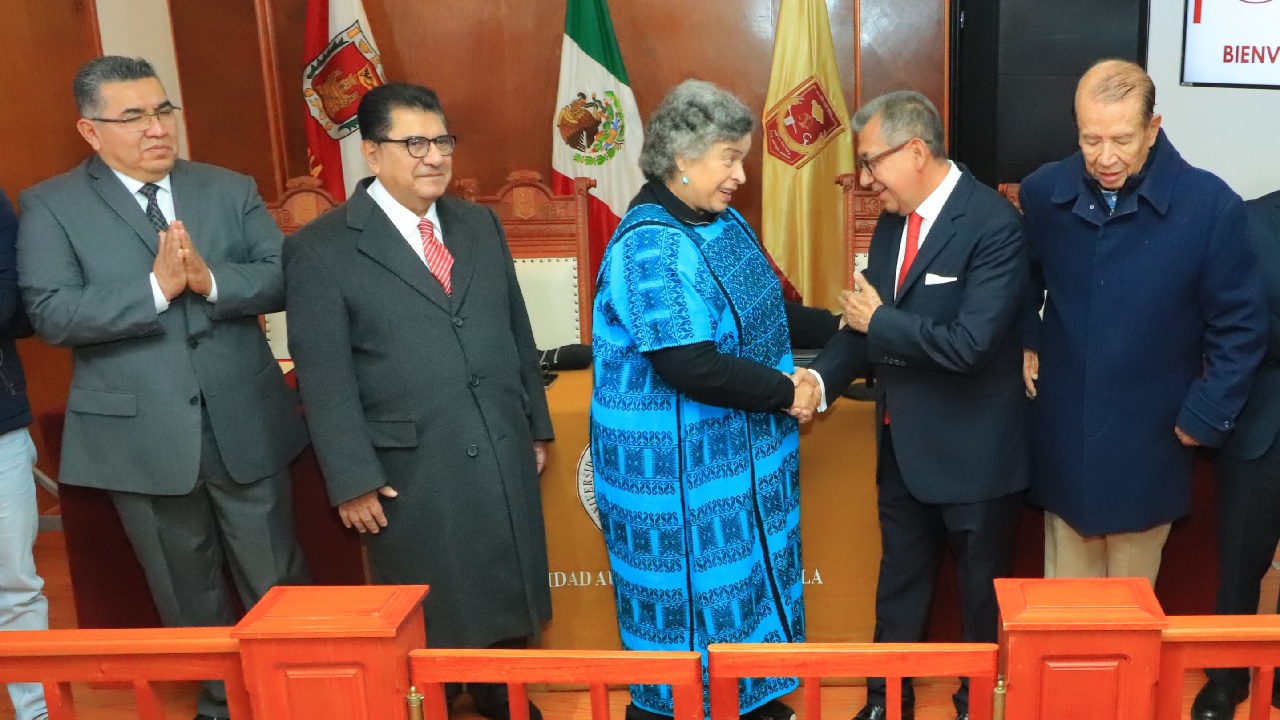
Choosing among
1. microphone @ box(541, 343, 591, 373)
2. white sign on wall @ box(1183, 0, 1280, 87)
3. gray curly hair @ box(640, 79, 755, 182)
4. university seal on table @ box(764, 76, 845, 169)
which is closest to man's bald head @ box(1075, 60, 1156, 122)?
gray curly hair @ box(640, 79, 755, 182)

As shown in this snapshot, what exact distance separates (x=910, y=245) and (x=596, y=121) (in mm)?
2670

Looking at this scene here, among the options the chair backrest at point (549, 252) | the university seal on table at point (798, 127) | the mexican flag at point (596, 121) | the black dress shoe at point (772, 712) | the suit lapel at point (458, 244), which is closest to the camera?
the suit lapel at point (458, 244)

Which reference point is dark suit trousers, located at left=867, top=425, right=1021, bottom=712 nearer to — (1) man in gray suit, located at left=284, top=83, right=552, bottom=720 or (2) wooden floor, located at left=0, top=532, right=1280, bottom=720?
(2) wooden floor, located at left=0, top=532, right=1280, bottom=720

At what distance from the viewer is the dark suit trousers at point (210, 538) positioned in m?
2.16

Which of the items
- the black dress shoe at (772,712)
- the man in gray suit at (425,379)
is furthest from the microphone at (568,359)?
the black dress shoe at (772,712)

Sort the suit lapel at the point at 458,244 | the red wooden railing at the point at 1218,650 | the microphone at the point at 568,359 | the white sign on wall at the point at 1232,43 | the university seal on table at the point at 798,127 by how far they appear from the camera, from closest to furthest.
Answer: the red wooden railing at the point at 1218,650
the suit lapel at the point at 458,244
the microphone at the point at 568,359
the white sign on wall at the point at 1232,43
the university seal on table at the point at 798,127

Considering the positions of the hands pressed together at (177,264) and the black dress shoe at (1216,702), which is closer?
the hands pressed together at (177,264)

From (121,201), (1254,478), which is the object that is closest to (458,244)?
(121,201)

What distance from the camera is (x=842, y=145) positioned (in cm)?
433

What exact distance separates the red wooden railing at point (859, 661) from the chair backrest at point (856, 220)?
196 centimetres

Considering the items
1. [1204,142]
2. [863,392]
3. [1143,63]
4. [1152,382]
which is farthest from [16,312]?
[1204,142]

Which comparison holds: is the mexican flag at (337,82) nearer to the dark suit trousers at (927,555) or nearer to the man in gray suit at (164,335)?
the man in gray suit at (164,335)

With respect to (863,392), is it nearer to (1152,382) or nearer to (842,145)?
(1152,382)

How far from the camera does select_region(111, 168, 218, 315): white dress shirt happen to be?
201 cm
